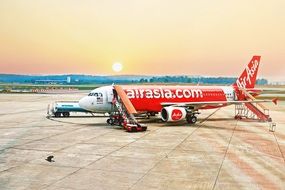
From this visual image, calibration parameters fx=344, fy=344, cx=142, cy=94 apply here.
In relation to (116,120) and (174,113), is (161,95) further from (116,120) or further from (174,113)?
(116,120)

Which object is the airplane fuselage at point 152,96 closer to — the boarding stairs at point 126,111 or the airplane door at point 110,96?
the airplane door at point 110,96

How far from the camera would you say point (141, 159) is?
1878 centimetres

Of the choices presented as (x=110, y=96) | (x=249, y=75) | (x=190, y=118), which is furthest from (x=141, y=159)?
(x=249, y=75)

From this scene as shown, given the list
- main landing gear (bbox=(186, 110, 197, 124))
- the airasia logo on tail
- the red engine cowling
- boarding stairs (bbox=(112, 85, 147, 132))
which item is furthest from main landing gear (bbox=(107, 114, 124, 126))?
main landing gear (bbox=(186, 110, 197, 124))

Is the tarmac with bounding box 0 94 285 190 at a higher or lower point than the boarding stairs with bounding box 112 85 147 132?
lower

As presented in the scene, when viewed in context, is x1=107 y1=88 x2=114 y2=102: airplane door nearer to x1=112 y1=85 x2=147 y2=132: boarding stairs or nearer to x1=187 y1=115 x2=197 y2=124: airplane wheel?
x1=112 y1=85 x2=147 y2=132: boarding stairs

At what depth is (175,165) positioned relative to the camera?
17.5m

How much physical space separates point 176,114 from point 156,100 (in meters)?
3.63

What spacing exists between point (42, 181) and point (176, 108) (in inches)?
797

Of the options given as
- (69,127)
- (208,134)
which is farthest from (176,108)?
(69,127)

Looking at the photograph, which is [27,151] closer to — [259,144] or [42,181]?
[42,181]

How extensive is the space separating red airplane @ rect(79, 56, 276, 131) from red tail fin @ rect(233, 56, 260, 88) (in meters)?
2.41

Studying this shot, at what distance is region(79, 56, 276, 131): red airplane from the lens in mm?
32622

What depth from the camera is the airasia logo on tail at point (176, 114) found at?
3288 centimetres
